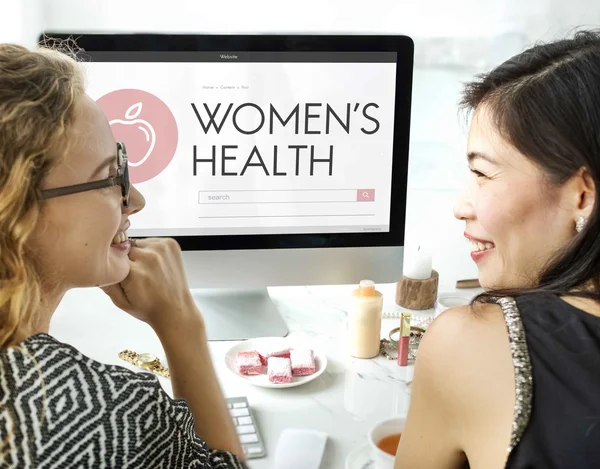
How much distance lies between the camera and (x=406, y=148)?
1426 millimetres

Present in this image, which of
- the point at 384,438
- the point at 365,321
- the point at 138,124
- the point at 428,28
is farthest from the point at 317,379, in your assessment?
the point at 428,28

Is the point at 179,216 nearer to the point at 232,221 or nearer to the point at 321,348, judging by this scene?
the point at 232,221

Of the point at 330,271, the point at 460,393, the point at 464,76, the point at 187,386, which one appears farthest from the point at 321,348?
the point at 464,76

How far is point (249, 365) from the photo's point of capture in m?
1.28

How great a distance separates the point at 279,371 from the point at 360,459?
254 millimetres

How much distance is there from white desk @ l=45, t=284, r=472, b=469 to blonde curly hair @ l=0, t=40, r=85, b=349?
17.6 inches

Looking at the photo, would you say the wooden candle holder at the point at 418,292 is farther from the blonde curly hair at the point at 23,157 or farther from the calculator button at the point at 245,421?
the blonde curly hair at the point at 23,157

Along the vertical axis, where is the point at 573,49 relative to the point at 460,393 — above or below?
above

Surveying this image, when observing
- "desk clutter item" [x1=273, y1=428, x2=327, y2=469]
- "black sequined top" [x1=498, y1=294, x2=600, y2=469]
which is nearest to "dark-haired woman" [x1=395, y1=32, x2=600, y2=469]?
"black sequined top" [x1=498, y1=294, x2=600, y2=469]

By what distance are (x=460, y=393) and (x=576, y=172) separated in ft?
1.01

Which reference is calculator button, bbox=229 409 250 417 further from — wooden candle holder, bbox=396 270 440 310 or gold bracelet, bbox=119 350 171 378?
wooden candle holder, bbox=396 270 440 310

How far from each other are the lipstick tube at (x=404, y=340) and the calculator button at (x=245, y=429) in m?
0.36

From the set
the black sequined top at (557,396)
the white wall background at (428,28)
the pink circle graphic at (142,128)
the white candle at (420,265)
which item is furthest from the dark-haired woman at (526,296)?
the white wall background at (428,28)

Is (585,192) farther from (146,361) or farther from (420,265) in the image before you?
→ (146,361)
